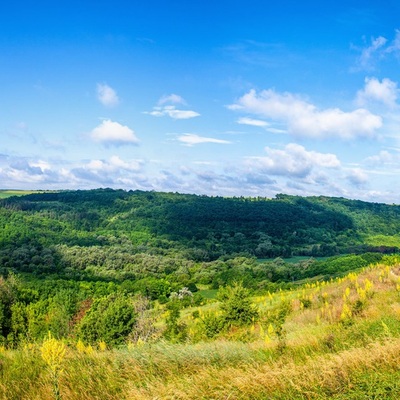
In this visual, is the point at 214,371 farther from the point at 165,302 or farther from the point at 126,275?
the point at 126,275

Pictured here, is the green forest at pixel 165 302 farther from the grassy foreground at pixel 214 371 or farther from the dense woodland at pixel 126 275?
the dense woodland at pixel 126 275

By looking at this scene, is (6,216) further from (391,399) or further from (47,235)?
(391,399)

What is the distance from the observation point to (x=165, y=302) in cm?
8631

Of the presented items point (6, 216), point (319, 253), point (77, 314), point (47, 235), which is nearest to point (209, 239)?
point (319, 253)

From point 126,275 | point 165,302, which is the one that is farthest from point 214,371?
point 126,275

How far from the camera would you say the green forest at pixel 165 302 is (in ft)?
26.2

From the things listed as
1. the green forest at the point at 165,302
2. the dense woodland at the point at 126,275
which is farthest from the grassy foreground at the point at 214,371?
the dense woodland at the point at 126,275

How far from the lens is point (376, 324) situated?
31.4ft

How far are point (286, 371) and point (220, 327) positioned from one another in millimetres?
26902

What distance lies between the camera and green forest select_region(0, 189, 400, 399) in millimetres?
7973

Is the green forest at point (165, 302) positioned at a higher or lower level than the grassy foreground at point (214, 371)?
lower

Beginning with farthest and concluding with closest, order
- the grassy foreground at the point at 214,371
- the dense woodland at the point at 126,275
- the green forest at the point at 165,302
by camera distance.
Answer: the dense woodland at the point at 126,275 → the green forest at the point at 165,302 → the grassy foreground at the point at 214,371

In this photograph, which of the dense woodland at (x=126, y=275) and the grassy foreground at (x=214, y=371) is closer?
the grassy foreground at (x=214, y=371)

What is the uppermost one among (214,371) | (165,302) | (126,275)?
(214,371)
